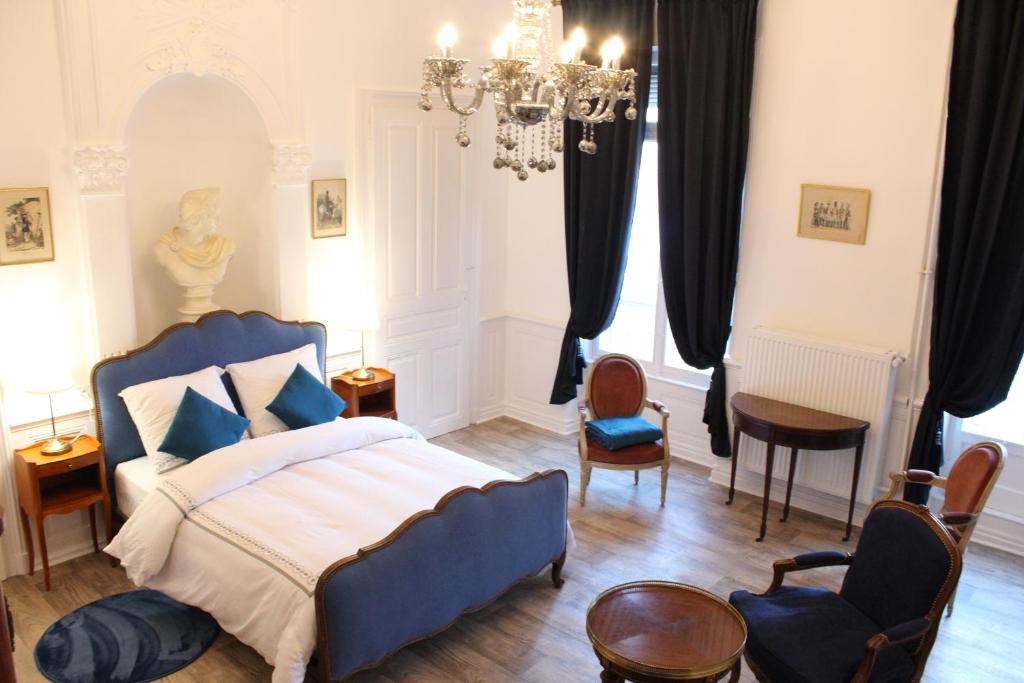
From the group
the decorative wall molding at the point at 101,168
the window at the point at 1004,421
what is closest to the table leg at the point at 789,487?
the window at the point at 1004,421

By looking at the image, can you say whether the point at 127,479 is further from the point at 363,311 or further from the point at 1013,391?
the point at 1013,391

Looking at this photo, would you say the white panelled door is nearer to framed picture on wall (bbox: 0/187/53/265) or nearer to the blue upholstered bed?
the blue upholstered bed

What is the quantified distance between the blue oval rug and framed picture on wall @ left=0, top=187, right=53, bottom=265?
6.13ft

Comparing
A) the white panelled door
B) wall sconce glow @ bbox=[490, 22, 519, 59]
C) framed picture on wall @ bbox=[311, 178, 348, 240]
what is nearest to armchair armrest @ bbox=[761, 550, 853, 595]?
wall sconce glow @ bbox=[490, 22, 519, 59]

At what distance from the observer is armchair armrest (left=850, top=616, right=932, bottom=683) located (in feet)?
10.9

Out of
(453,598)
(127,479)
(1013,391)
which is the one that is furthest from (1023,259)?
(127,479)

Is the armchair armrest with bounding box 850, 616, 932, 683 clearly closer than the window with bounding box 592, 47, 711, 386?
Yes

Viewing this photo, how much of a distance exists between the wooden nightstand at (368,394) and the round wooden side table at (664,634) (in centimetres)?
270

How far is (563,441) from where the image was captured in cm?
707

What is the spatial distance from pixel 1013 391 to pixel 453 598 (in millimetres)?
3562

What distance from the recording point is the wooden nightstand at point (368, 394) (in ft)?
19.6

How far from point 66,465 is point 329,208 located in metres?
2.34

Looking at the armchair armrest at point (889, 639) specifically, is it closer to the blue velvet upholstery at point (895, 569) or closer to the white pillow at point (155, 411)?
the blue velvet upholstery at point (895, 569)

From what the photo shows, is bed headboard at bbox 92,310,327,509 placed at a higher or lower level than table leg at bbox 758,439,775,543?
higher
